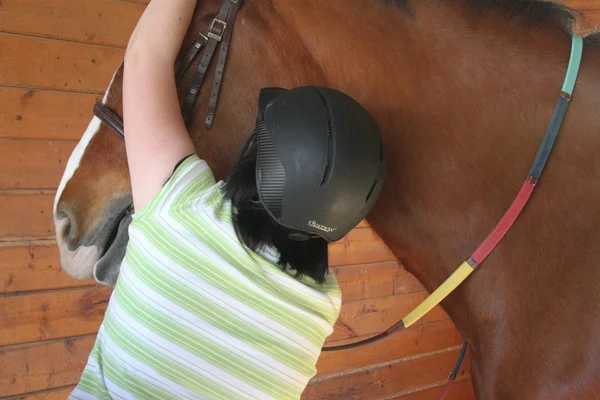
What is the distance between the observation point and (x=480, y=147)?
30.0 inches

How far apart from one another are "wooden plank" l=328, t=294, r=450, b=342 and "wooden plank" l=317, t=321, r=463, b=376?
0.08 metres

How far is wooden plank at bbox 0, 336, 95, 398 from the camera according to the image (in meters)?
1.66

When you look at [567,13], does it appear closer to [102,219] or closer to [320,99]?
[320,99]

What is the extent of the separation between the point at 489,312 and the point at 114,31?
1.57 m

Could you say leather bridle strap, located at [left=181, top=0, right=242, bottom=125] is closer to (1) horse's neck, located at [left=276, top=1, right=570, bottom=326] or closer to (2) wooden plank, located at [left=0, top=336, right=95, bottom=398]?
(1) horse's neck, located at [left=276, top=1, right=570, bottom=326]

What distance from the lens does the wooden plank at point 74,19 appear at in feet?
5.09

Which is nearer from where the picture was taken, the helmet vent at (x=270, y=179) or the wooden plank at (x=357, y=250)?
the helmet vent at (x=270, y=179)

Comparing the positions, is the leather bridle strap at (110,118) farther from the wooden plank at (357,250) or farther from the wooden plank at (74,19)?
the wooden plank at (357,250)

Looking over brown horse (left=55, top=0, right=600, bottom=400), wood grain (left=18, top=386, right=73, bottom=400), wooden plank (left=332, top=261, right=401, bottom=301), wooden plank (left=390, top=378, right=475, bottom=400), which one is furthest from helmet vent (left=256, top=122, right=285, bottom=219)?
wooden plank (left=390, top=378, right=475, bottom=400)

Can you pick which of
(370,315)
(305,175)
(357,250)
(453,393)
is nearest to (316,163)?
(305,175)

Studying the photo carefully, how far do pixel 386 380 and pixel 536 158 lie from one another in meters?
2.25

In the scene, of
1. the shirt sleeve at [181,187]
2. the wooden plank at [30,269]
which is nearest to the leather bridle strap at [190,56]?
the shirt sleeve at [181,187]

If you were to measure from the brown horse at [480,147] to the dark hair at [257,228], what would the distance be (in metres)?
0.21

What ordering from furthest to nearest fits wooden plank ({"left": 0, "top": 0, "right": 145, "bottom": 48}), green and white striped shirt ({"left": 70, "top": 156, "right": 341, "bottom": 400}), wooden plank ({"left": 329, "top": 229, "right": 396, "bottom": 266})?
wooden plank ({"left": 329, "top": 229, "right": 396, "bottom": 266}) → wooden plank ({"left": 0, "top": 0, "right": 145, "bottom": 48}) → green and white striped shirt ({"left": 70, "top": 156, "right": 341, "bottom": 400})
